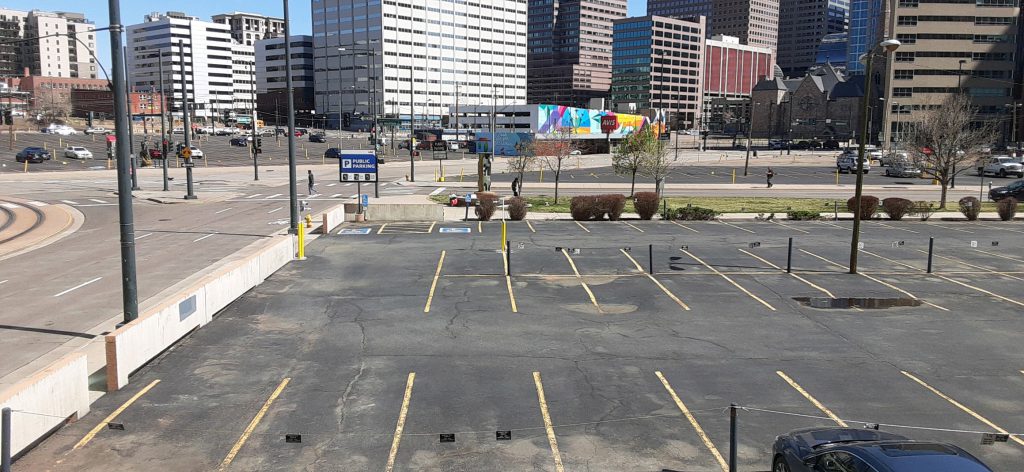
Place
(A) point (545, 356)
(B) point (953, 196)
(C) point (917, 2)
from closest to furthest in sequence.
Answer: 1. (A) point (545, 356)
2. (B) point (953, 196)
3. (C) point (917, 2)

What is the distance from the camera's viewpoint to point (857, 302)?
19.5m

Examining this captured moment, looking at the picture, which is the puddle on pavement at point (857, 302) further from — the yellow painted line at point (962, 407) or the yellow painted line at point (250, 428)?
the yellow painted line at point (250, 428)

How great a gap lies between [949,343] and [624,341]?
7.22 m

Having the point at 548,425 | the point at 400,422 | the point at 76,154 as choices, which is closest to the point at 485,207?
the point at 400,422

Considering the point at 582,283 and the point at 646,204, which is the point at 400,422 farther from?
the point at 646,204

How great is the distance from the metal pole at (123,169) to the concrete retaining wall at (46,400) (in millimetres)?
3690

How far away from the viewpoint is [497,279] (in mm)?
22016

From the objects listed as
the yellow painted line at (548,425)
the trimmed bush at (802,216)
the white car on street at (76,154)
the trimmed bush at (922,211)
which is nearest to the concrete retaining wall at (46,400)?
the yellow painted line at (548,425)

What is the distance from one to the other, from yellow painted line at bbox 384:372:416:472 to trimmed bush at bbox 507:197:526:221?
23936 millimetres

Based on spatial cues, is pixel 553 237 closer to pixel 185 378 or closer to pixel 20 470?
pixel 185 378

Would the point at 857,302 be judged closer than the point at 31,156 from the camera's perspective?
Yes

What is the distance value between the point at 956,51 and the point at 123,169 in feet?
499

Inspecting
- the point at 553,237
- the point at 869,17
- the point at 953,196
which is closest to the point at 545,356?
the point at 553,237

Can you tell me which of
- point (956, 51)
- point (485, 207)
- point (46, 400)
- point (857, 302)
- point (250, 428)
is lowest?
point (250, 428)
